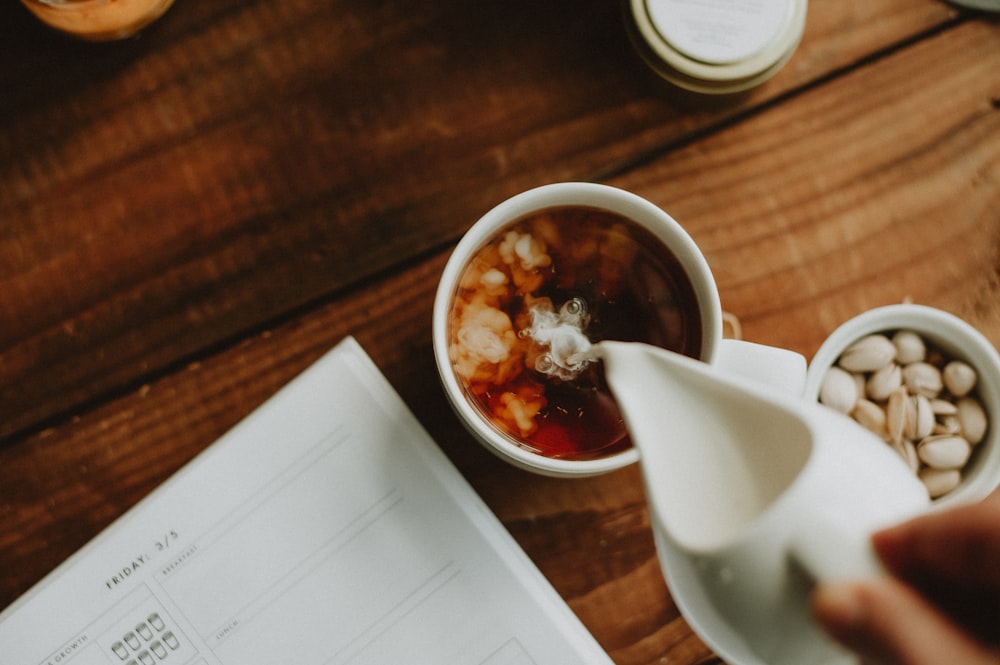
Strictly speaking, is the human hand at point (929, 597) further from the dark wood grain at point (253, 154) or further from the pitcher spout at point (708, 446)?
the dark wood grain at point (253, 154)

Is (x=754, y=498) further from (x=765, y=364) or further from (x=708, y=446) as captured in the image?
(x=765, y=364)

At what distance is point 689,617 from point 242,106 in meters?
0.45

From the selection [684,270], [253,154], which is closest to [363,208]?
[253,154]

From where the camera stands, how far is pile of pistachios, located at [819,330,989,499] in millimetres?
522

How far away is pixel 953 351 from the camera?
0.53 m

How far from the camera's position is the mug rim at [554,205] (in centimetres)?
43

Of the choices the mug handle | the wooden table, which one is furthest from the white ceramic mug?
the wooden table

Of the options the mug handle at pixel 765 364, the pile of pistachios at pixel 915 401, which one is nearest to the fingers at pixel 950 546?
the mug handle at pixel 765 364

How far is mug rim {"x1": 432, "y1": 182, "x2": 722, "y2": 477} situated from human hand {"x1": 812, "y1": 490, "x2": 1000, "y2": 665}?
0.18 metres

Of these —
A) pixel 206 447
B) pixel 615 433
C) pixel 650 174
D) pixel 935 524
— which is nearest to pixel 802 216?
pixel 650 174

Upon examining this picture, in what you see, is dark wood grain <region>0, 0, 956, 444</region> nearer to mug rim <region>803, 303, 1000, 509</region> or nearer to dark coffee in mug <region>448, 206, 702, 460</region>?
dark coffee in mug <region>448, 206, 702, 460</region>

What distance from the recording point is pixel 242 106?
54 centimetres

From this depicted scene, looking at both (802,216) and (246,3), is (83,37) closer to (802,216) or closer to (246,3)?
(246,3)

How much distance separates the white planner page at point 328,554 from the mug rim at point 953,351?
0.25 m
